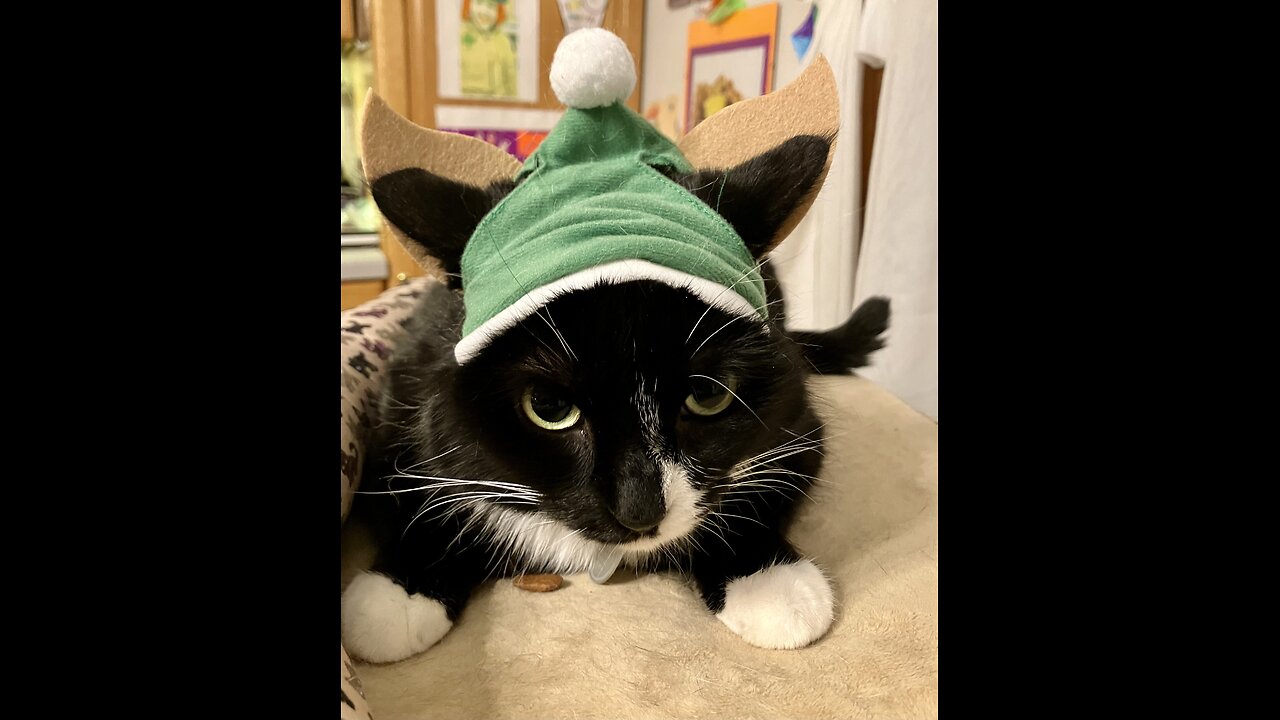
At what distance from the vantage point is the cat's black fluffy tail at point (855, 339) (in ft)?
3.86

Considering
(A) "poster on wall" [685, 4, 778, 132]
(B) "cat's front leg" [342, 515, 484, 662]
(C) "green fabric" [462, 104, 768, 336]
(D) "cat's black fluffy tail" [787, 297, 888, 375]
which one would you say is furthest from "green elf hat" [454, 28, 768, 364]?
(D) "cat's black fluffy tail" [787, 297, 888, 375]

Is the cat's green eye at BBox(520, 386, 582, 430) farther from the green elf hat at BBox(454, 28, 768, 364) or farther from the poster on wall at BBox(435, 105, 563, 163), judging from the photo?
the poster on wall at BBox(435, 105, 563, 163)

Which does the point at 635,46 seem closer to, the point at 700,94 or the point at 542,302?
the point at 700,94

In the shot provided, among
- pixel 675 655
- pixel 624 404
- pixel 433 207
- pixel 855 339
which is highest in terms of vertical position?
pixel 433 207

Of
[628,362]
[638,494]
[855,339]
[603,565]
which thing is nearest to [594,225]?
[628,362]

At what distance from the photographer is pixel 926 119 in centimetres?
109

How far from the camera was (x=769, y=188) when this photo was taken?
2.44 feet

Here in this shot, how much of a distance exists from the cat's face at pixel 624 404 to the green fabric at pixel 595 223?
31 millimetres

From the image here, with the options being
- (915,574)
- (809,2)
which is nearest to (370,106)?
(809,2)

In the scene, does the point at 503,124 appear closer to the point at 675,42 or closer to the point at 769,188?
the point at 675,42

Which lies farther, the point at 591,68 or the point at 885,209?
the point at 885,209

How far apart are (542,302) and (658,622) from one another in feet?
1.17

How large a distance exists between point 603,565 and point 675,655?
15 cm

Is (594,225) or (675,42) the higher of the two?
(675,42)
